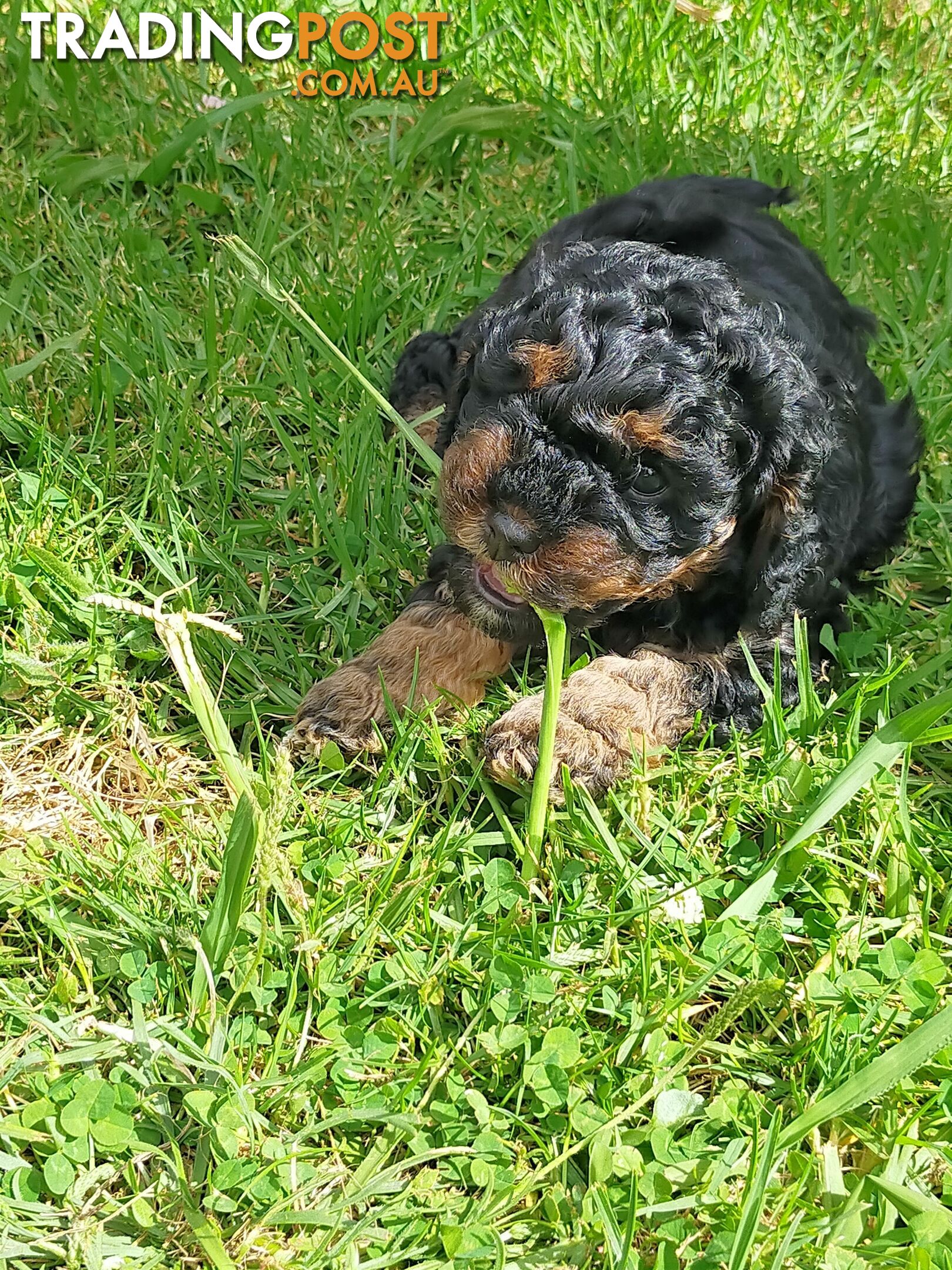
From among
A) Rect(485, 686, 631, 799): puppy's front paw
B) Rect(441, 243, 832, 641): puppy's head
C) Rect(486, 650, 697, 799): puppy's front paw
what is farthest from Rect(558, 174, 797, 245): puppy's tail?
Rect(485, 686, 631, 799): puppy's front paw

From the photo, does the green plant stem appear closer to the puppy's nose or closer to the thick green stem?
the puppy's nose

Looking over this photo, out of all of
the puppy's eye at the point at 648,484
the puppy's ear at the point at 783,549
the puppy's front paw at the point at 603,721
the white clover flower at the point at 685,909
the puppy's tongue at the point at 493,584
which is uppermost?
the puppy's eye at the point at 648,484

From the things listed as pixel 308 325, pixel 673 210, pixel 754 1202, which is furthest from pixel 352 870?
pixel 673 210

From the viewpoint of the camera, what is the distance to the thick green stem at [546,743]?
202 centimetres

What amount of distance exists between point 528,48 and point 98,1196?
174 inches

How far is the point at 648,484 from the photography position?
2195mm

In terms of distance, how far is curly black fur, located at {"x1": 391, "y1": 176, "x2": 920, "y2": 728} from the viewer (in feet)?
7.03

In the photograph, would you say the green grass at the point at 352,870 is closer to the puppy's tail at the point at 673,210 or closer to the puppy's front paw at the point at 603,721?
the puppy's front paw at the point at 603,721

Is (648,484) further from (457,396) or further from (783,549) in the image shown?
(457,396)

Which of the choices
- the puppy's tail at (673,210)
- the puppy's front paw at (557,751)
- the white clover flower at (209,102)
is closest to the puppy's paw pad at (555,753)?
the puppy's front paw at (557,751)

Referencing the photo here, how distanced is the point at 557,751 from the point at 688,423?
0.76 meters

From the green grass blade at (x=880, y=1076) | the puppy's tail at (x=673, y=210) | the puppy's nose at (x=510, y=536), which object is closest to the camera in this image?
the green grass blade at (x=880, y=1076)

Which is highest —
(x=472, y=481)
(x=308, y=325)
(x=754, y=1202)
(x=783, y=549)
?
(x=308, y=325)

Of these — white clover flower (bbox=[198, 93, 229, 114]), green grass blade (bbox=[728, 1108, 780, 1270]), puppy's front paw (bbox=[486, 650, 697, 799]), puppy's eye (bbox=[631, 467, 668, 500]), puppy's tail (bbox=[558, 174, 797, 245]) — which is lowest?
green grass blade (bbox=[728, 1108, 780, 1270])
